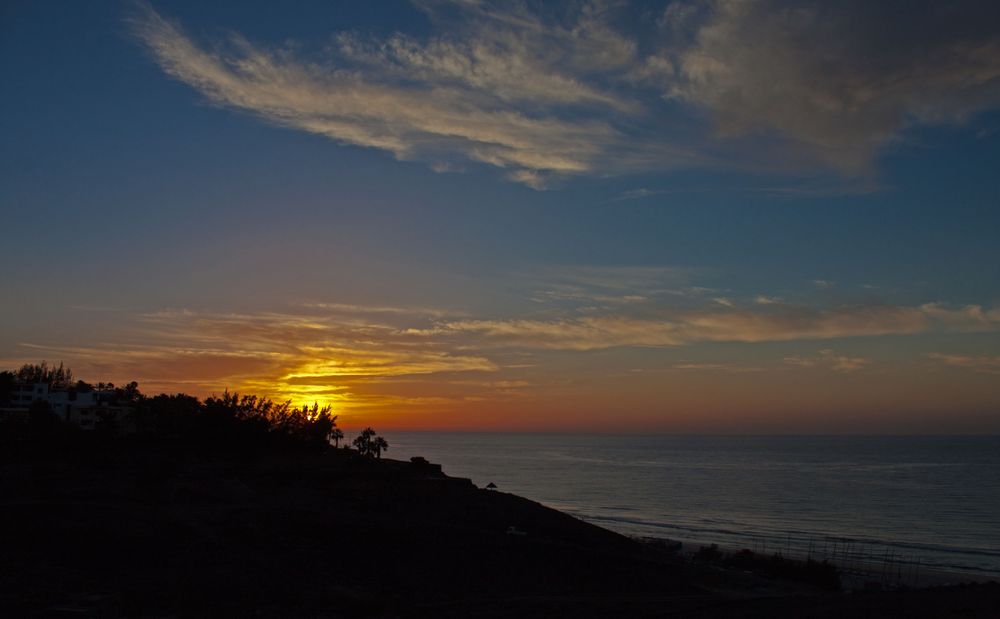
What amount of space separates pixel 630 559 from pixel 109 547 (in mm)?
16821

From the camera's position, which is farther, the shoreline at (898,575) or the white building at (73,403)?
the white building at (73,403)

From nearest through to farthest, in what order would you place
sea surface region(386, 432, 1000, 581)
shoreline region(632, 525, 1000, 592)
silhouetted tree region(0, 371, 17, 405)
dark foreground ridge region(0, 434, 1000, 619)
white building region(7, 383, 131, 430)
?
dark foreground ridge region(0, 434, 1000, 619) < shoreline region(632, 525, 1000, 592) < sea surface region(386, 432, 1000, 581) < white building region(7, 383, 131, 430) < silhouetted tree region(0, 371, 17, 405)

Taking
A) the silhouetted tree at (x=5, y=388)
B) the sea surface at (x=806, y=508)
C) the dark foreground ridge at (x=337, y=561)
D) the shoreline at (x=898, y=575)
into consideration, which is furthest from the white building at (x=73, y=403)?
the shoreline at (x=898, y=575)

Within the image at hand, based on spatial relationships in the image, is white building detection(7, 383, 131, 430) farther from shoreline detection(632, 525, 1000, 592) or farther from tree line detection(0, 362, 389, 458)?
shoreline detection(632, 525, 1000, 592)

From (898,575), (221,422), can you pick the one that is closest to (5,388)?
(221,422)

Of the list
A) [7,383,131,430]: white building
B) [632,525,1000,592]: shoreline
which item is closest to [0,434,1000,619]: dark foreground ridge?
[632,525,1000,592]: shoreline

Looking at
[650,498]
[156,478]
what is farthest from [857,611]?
[650,498]

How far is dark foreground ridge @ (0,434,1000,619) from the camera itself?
59.8 ft

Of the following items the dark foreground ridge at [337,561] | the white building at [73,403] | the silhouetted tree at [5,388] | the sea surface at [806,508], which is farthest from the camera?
the silhouetted tree at [5,388]

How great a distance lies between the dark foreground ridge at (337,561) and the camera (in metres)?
18.2

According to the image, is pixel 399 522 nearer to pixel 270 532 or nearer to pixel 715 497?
pixel 270 532

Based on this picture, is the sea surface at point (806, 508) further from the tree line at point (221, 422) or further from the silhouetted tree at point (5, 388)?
the silhouetted tree at point (5, 388)

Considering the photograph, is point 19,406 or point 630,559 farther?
point 19,406

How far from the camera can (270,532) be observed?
2623 cm
